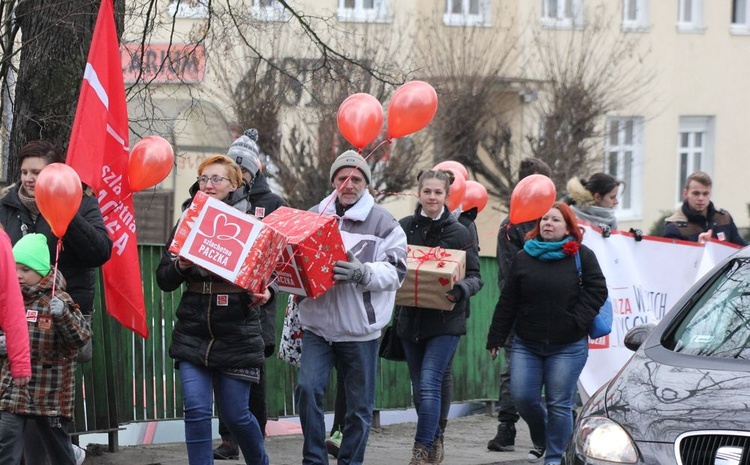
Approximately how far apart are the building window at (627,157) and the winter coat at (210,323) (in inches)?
744

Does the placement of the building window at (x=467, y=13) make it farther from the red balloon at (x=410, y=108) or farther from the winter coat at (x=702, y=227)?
the red balloon at (x=410, y=108)

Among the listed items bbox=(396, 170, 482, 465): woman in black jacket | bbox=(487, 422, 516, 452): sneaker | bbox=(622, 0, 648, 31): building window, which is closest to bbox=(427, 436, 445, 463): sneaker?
bbox=(396, 170, 482, 465): woman in black jacket

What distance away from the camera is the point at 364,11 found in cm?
2286

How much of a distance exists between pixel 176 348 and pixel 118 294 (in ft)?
3.24

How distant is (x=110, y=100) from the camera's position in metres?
7.71

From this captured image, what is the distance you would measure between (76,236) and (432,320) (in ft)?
Result: 8.01

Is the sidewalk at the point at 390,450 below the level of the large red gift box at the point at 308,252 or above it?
below

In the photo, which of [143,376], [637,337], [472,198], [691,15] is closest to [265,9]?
[472,198]

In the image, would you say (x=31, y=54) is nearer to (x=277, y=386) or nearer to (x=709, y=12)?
(x=277, y=386)

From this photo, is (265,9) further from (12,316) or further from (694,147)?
(694,147)

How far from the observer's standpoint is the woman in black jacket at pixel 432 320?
27.4ft

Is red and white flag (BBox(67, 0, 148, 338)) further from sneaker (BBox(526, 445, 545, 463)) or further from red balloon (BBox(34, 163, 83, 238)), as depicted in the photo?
sneaker (BBox(526, 445, 545, 463))

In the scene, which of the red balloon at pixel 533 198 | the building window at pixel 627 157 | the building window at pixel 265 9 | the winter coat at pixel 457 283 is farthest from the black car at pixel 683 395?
the building window at pixel 627 157

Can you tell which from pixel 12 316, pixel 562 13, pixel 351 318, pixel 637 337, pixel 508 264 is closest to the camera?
pixel 12 316
